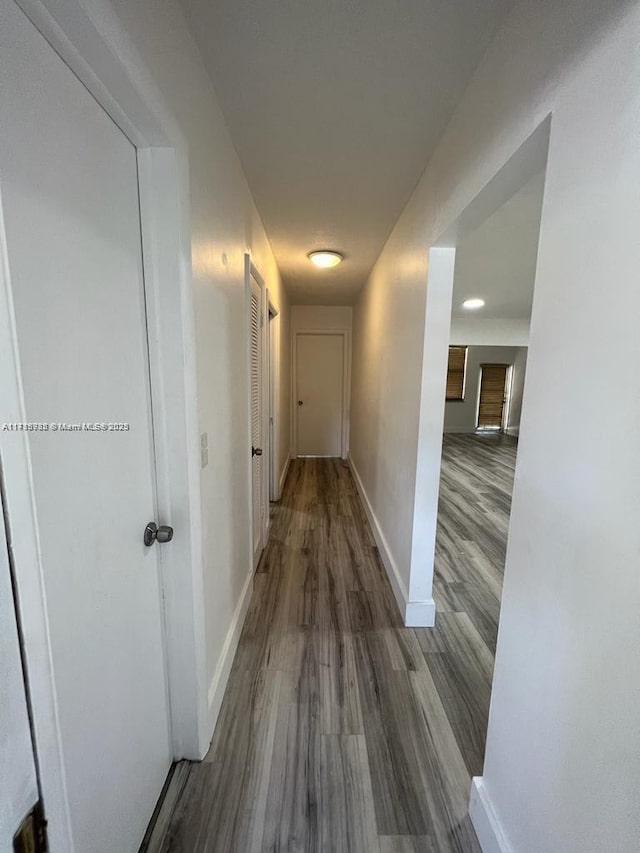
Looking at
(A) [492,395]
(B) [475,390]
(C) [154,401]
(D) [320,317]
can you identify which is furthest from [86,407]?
(A) [492,395]

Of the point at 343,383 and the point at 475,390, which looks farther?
the point at 475,390

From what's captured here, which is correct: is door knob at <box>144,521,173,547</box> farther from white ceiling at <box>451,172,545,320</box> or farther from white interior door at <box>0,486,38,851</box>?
white ceiling at <box>451,172,545,320</box>

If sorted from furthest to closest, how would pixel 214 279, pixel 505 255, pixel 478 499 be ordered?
pixel 478 499, pixel 505 255, pixel 214 279

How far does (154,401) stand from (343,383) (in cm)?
458

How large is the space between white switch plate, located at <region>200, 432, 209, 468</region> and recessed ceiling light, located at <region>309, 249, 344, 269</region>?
219cm

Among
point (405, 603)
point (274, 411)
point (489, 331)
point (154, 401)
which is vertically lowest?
point (405, 603)

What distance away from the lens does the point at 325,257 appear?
2902mm

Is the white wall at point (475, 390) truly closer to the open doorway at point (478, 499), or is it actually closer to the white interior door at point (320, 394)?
the open doorway at point (478, 499)

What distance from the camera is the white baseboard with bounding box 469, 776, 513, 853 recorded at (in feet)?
3.11

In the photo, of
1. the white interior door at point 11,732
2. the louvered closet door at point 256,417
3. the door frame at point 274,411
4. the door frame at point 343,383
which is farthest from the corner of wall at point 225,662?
the door frame at point 343,383

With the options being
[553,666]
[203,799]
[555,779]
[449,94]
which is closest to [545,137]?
[449,94]

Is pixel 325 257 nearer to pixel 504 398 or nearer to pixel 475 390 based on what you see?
pixel 475 390

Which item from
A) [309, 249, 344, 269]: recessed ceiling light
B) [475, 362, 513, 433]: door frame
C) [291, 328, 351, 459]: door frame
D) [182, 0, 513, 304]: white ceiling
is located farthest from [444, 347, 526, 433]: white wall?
[182, 0, 513, 304]: white ceiling

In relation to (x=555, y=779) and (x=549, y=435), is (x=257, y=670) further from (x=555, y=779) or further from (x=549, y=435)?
(x=549, y=435)
